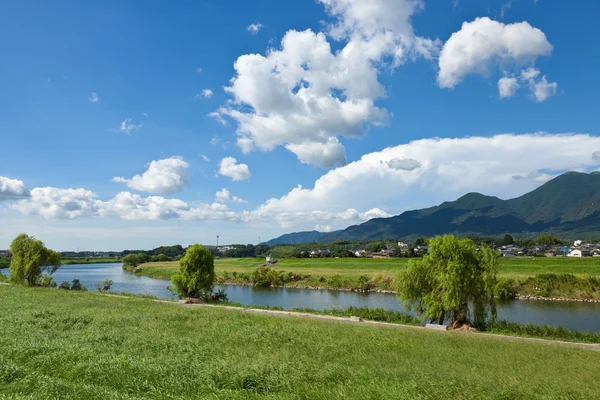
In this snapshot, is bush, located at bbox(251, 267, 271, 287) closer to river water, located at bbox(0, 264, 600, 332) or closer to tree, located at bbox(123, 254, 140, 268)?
river water, located at bbox(0, 264, 600, 332)

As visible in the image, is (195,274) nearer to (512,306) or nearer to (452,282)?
(452,282)

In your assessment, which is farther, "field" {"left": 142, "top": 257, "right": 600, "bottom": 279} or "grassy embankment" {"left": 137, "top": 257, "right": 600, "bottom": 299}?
"field" {"left": 142, "top": 257, "right": 600, "bottom": 279}

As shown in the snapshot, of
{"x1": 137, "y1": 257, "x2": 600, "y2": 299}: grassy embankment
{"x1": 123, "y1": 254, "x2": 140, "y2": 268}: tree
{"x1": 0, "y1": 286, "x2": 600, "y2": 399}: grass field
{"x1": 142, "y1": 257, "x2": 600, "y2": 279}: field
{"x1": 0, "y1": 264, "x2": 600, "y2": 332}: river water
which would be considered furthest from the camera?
{"x1": 123, "y1": 254, "x2": 140, "y2": 268}: tree

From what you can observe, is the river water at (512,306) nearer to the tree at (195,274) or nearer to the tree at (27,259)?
the tree at (195,274)

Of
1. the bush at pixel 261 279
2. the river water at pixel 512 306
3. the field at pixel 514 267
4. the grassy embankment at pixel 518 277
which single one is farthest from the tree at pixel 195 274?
the bush at pixel 261 279

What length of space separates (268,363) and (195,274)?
3660 centimetres

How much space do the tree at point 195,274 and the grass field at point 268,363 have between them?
79.9ft

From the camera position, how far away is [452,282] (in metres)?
30.4

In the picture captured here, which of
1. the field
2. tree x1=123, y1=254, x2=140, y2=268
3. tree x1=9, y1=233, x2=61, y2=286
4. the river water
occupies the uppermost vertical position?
tree x1=9, y1=233, x2=61, y2=286

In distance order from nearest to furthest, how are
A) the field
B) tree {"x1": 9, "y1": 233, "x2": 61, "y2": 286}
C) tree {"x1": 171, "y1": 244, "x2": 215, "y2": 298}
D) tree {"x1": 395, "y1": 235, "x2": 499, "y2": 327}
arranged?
tree {"x1": 395, "y1": 235, "x2": 499, "y2": 327} < tree {"x1": 171, "y1": 244, "x2": 215, "y2": 298} < tree {"x1": 9, "y1": 233, "x2": 61, "y2": 286} < the field

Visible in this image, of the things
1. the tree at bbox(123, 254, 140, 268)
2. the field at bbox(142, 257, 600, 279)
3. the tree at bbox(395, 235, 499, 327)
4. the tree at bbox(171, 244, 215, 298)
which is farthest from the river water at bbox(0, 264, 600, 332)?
the tree at bbox(123, 254, 140, 268)

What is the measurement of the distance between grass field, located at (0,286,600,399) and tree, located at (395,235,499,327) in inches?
389

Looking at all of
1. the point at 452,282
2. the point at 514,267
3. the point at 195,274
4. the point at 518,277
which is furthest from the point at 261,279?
the point at 452,282

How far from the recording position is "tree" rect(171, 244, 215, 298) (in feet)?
158
